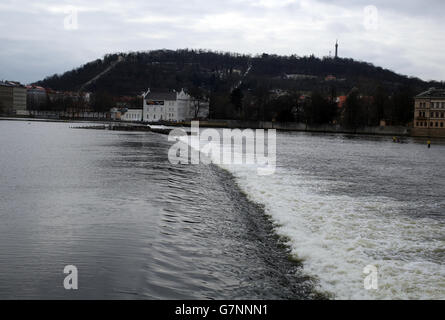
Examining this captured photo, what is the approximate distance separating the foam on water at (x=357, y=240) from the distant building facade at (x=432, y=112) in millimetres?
103885

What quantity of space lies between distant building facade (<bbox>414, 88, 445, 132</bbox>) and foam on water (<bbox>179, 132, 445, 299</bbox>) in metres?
104

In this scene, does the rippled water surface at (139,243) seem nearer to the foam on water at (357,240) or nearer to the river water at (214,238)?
the river water at (214,238)

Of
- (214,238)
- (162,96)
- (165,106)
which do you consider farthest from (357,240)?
(162,96)

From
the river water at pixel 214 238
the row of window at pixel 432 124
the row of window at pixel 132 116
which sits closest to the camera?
the river water at pixel 214 238

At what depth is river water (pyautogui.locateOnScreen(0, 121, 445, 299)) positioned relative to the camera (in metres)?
8.02

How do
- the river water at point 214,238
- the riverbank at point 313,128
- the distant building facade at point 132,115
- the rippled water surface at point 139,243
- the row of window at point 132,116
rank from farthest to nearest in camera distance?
the row of window at point 132,116 < the distant building facade at point 132,115 < the riverbank at point 313,128 < the river water at point 214,238 < the rippled water surface at point 139,243

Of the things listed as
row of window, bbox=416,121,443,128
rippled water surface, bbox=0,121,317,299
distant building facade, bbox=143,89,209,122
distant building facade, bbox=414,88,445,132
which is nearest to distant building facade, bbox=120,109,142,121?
distant building facade, bbox=143,89,209,122

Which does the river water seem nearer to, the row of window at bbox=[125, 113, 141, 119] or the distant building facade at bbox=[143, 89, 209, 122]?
the distant building facade at bbox=[143, 89, 209, 122]

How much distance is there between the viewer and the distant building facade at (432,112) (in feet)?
369

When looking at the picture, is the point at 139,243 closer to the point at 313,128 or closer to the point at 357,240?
the point at 357,240

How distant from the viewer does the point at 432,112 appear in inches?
4437

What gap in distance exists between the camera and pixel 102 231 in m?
11.3

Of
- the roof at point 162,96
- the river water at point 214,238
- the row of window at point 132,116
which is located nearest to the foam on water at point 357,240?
the river water at point 214,238

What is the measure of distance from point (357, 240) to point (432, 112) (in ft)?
370
